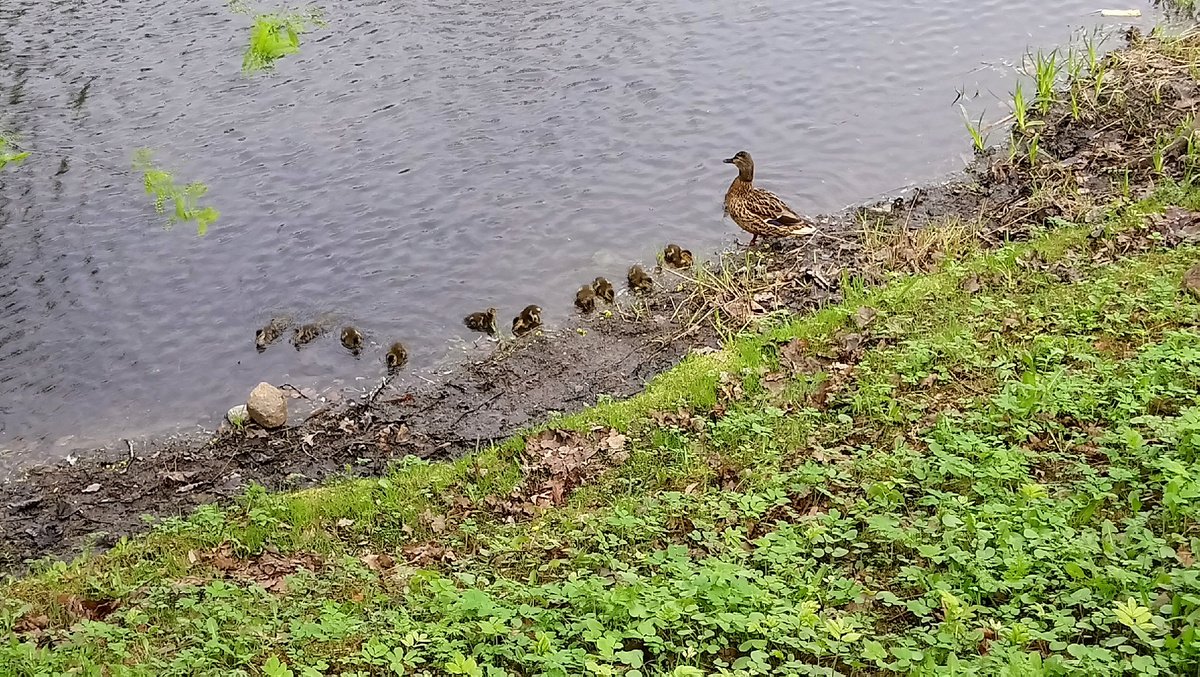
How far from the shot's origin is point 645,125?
13.4 metres

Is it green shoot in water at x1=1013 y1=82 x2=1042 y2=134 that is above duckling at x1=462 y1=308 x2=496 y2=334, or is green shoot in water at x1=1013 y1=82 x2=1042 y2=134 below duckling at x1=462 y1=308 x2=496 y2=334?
above

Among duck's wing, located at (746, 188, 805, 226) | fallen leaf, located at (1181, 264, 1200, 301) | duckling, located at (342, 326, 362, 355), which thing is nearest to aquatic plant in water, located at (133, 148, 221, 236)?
duckling, located at (342, 326, 362, 355)

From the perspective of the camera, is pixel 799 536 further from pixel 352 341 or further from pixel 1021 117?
pixel 1021 117

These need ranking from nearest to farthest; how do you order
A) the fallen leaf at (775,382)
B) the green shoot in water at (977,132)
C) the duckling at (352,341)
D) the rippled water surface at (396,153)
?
the fallen leaf at (775,382)
the duckling at (352,341)
the rippled water surface at (396,153)
the green shoot in water at (977,132)

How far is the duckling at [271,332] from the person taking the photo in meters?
10.1

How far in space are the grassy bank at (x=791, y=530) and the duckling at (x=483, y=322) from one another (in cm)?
255

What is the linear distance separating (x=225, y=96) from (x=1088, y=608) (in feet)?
45.3

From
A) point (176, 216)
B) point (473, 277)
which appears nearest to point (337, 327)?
point (473, 277)

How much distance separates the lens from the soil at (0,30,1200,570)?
777cm

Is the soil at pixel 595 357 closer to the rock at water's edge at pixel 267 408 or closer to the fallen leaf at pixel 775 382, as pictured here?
the rock at water's edge at pixel 267 408

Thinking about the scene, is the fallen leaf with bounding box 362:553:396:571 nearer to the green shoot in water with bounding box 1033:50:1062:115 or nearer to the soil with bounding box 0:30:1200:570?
the soil with bounding box 0:30:1200:570

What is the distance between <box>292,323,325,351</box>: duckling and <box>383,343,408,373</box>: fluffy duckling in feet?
3.19

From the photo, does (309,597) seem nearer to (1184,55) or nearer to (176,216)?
(176,216)

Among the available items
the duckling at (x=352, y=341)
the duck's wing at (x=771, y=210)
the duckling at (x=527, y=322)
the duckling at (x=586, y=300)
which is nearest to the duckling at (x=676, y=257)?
the duck's wing at (x=771, y=210)
